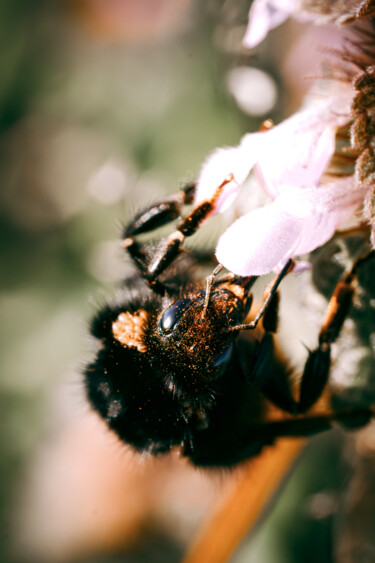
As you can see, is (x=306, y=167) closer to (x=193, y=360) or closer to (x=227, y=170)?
(x=227, y=170)

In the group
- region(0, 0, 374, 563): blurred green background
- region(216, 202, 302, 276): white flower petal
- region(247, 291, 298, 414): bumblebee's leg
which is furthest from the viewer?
region(0, 0, 374, 563): blurred green background

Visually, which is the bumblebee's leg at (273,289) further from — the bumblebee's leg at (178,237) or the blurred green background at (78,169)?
the blurred green background at (78,169)

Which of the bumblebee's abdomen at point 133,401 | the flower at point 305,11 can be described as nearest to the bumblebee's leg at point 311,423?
the bumblebee's abdomen at point 133,401

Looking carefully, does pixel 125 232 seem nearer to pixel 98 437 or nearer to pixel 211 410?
pixel 211 410

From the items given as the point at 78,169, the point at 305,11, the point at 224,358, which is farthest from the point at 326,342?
the point at 78,169

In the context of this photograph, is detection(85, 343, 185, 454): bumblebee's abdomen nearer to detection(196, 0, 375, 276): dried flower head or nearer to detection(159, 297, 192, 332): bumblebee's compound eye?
detection(159, 297, 192, 332): bumblebee's compound eye

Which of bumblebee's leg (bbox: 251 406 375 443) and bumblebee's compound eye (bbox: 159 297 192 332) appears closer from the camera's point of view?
bumblebee's compound eye (bbox: 159 297 192 332)

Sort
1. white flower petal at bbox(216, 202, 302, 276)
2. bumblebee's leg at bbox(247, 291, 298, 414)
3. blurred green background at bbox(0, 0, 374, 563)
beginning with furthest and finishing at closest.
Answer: blurred green background at bbox(0, 0, 374, 563) < bumblebee's leg at bbox(247, 291, 298, 414) < white flower petal at bbox(216, 202, 302, 276)

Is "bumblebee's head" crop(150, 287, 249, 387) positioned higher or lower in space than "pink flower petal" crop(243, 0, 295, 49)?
lower

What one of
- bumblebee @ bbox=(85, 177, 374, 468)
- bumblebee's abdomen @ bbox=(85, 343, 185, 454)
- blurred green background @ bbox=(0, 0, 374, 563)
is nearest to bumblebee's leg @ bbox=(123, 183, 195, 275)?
bumblebee @ bbox=(85, 177, 374, 468)
